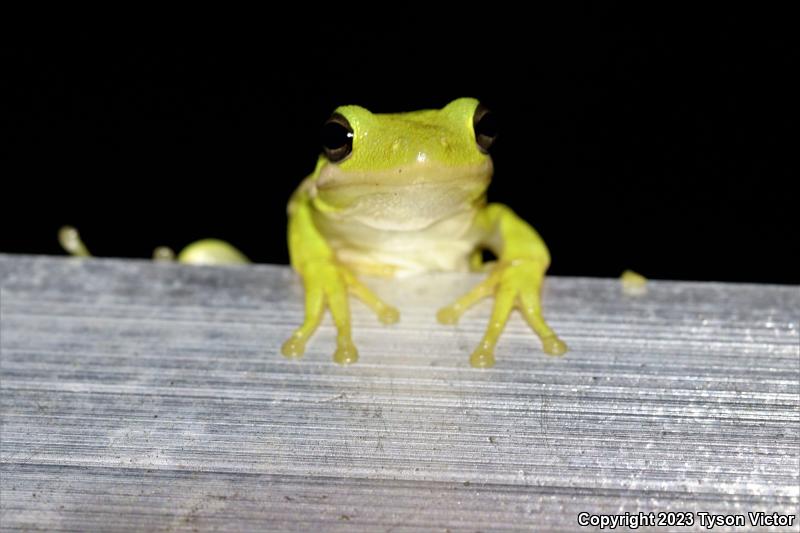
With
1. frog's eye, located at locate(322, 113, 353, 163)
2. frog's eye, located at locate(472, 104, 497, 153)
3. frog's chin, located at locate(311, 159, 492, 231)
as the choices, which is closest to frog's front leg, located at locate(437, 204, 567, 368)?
frog's chin, located at locate(311, 159, 492, 231)

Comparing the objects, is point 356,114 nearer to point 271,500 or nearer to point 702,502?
point 271,500

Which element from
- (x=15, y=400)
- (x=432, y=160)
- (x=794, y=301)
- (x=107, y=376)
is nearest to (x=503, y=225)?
(x=432, y=160)

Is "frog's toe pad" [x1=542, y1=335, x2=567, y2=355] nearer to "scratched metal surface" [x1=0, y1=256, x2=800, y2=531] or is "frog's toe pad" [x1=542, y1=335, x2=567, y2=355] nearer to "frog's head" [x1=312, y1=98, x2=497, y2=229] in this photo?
"scratched metal surface" [x1=0, y1=256, x2=800, y2=531]

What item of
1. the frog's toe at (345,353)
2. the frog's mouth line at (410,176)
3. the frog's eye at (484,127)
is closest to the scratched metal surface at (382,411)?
the frog's toe at (345,353)

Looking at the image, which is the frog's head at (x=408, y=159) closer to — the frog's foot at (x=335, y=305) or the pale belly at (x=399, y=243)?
the pale belly at (x=399, y=243)

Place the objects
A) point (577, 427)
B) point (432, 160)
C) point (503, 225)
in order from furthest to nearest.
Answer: point (503, 225) → point (432, 160) → point (577, 427)
